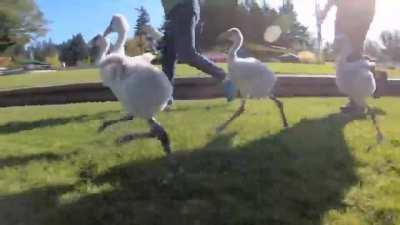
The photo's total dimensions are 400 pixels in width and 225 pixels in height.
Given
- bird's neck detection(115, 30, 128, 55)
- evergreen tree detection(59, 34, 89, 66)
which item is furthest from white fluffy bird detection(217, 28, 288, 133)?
evergreen tree detection(59, 34, 89, 66)

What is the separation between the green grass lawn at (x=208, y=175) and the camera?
14.7 feet

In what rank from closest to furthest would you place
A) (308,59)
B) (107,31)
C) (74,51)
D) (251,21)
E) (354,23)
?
(107,31) → (354,23) → (308,59) → (251,21) → (74,51)

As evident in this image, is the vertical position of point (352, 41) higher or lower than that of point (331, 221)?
higher

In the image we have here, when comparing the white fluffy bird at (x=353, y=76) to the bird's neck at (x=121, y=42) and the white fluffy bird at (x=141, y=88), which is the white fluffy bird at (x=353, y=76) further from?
the white fluffy bird at (x=141, y=88)

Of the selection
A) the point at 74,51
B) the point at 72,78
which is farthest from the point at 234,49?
the point at 74,51

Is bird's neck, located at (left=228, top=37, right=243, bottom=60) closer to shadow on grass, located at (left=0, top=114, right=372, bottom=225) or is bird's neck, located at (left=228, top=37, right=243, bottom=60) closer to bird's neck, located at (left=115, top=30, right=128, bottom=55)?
bird's neck, located at (left=115, top=30, right=128, bottom=55)

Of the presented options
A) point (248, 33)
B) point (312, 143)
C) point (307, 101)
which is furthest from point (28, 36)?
point (312, 143)

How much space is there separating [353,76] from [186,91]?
5.60 meters

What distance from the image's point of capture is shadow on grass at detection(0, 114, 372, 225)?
4410mm

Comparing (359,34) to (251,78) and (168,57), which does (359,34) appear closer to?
(251,78)

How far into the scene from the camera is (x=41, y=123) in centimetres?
799

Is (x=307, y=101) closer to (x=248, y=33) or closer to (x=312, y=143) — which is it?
(x=312, y=143)

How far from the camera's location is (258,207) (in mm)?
4629

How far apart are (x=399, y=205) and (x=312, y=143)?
1650mm
